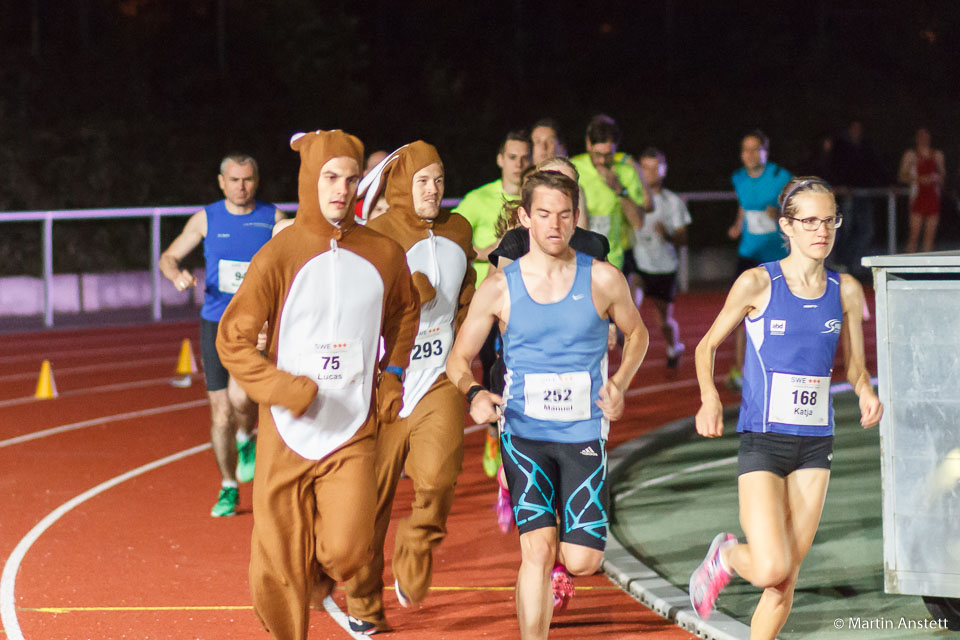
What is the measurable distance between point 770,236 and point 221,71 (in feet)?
51.8

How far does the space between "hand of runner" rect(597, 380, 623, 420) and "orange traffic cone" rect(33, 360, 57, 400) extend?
946 centimetres

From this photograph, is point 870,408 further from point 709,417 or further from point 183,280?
point 183,280

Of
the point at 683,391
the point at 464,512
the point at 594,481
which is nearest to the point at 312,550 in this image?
the point at 594,481

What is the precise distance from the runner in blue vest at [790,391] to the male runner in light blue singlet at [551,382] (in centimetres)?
44

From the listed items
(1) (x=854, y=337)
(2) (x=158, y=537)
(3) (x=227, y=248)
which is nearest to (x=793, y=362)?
(1) (x=854, y=337)

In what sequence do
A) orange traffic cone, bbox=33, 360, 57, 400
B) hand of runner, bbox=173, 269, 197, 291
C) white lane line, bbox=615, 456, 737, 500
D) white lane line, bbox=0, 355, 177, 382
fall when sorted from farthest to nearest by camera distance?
white lane line, bbox=0, 355, 177, 382
orange traffic cone, bbox=33, 360, 57, 400
white lane line, bbox=615, 456, 737, 500
hand of runner, bbox=173, 269, 197, 291

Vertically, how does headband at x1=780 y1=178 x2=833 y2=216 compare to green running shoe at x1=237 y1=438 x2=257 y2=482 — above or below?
above

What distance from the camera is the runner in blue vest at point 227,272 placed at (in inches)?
371

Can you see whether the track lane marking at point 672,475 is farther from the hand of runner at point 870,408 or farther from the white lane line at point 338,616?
the hand of runner at point 870,408

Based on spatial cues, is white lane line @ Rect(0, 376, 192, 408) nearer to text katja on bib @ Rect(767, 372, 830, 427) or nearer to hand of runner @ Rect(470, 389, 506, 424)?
hand of runner @ Rect(470, 389, 506, 424)

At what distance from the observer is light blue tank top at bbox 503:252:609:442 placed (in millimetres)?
6059

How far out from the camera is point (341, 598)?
7539 mm

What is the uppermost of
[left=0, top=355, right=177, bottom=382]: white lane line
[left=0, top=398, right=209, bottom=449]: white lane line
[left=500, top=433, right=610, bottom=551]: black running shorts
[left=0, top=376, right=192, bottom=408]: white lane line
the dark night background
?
the dark night background

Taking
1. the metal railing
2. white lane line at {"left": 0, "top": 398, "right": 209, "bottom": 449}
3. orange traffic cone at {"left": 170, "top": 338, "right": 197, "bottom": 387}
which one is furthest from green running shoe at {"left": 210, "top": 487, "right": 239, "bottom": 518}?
the metal railing
